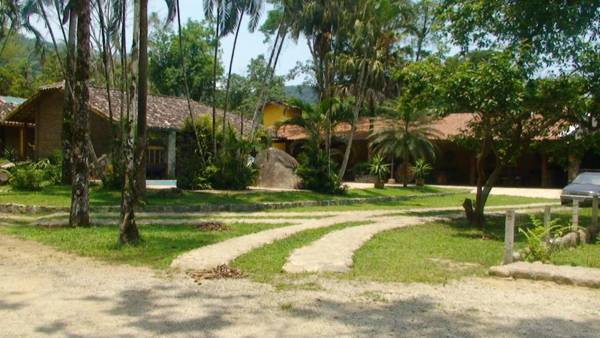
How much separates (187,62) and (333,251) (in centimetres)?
4376

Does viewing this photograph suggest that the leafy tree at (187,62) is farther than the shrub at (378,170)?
Yes

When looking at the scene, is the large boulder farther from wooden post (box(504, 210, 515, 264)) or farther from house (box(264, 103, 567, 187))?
wooden post (box(504, 210, 515, 264))

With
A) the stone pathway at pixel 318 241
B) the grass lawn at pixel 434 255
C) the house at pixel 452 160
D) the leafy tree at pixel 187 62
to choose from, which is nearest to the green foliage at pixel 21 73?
the leafy tree at pixel 187 62

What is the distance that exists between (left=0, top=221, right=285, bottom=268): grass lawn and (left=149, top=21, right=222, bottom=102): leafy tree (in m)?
39.7

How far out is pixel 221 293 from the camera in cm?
665

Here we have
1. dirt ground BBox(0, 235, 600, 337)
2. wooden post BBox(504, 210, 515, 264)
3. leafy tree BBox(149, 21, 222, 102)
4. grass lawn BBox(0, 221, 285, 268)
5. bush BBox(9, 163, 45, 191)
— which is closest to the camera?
dirt ground BBox(0, 235, 600, 337)

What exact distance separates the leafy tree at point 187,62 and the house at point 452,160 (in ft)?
52.0

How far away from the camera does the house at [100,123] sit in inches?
1125

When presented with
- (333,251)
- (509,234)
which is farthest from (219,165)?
(509,234)

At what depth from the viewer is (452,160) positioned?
1442 inches

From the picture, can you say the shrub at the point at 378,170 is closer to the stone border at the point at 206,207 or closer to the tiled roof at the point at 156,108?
the stone border at the point at 206,207

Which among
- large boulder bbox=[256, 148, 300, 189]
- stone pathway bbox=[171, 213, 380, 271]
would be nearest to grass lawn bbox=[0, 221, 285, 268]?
stone pathway bbox=[171, 213, 380, 271]

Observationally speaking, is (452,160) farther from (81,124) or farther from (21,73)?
(21,73)

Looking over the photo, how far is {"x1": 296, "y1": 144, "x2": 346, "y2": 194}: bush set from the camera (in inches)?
878
